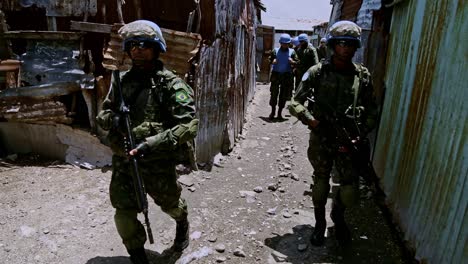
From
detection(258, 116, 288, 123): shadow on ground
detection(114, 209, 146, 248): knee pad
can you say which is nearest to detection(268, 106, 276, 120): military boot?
detection(258, 116, 288, 123): shadow on ground

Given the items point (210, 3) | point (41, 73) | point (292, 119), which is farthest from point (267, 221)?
point (292, 119)

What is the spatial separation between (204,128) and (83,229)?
2.04 meters

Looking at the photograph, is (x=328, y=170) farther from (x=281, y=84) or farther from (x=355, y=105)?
(x=281, y=84)

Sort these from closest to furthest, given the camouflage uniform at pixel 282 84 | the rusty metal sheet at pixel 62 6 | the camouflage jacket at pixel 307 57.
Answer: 1. the rusty metal sheet at pixel 62 6
2. the camouflage jacket at pixel 307 57
3. the camouflage uniform at pixel 282 84

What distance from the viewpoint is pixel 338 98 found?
10.6 feet

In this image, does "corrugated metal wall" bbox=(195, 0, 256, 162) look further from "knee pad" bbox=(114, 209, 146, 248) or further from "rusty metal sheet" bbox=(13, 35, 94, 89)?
"knee pad" bbox=(114, 209, 146, 248)

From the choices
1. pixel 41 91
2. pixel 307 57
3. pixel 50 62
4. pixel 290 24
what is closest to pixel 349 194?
pixel 41 91

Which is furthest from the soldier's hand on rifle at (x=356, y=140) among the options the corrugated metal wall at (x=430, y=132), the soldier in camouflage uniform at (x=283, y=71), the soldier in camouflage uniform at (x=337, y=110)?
the soldier in camouflage uniform at (x=283, y=71)

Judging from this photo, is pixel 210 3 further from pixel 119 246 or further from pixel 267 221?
pixel 119 246

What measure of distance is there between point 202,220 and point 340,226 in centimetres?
138

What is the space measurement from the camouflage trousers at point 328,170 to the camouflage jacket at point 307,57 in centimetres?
507

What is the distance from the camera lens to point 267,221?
12.9ft

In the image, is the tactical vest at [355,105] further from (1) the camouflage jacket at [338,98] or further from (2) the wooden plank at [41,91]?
(2) the wooden plank at [41,91]

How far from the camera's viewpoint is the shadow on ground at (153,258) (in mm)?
3111
